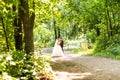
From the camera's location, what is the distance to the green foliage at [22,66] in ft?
30.0

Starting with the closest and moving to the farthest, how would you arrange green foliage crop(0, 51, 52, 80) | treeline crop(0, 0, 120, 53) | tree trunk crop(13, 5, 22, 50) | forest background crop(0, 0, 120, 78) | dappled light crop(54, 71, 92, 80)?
1. green foliage crop(0, 51, 52, 80)
2. forest background crop(0, 0, 120, 78)
3. dappled light crop(54, 71, 92, 80)
4. treeline crop(0, 0, 120, 53)
5. tree trunk crop(13, 5, 22, 50)

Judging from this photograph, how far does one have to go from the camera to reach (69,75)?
13.8m

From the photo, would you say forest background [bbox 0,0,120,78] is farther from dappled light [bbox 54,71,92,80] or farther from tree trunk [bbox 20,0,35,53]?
dappled light [bbox 54,71,92,80]

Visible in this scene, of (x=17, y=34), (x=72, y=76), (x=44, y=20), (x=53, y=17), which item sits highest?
(x=53, y=17)

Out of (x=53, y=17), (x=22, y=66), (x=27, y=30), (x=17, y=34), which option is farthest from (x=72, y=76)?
(x=53, y=17)

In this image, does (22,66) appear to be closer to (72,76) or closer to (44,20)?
(72,76)

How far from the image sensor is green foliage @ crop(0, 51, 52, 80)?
9.13 m

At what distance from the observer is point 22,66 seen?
34.3 feet

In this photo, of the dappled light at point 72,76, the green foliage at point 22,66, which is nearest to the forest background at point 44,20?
the green foliage at point 22,66

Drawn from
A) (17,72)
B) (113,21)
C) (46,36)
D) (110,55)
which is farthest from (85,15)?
(46,36)

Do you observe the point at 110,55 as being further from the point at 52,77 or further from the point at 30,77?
the point at 30,77

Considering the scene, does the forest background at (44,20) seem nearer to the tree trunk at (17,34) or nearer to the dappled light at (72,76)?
the tree trunk at (17,34)

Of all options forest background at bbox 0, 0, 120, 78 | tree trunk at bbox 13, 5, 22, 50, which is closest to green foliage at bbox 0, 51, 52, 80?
forest background at bbox 0, 0, 120, 78

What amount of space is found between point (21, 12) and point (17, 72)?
402 centimetres
